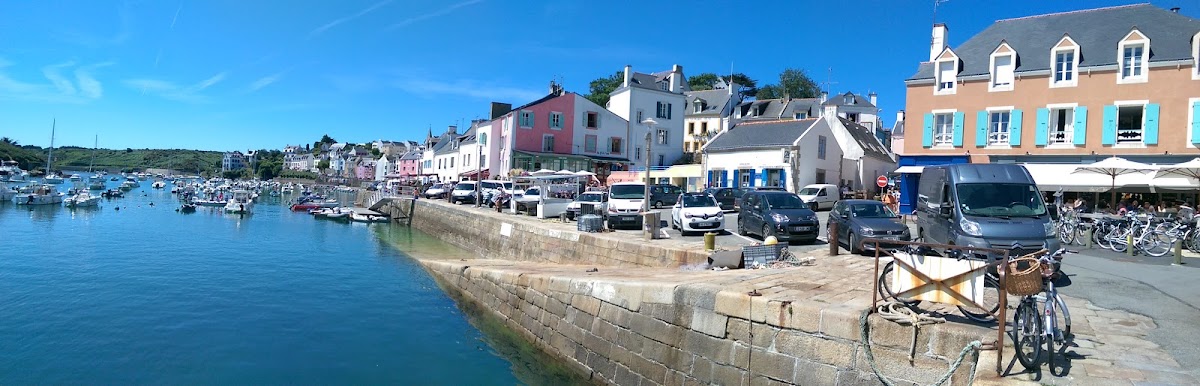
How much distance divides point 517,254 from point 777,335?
17.8 meters

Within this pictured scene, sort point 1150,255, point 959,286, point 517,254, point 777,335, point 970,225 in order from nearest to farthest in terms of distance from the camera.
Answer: point 959,286
point 777,335
point 970,225
point 1150,255
point 517,254

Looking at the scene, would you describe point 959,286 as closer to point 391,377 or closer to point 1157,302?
point 1157,302

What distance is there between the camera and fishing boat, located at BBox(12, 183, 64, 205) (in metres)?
57.3

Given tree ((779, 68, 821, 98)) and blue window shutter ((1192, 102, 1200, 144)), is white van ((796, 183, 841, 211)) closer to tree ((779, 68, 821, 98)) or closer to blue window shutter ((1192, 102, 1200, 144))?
blue window shutter ((1192, 102, 1200, 144))

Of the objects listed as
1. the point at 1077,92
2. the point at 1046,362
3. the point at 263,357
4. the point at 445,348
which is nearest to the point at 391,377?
the point at 445,348

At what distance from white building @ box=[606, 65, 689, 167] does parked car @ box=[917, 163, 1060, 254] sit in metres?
45.3

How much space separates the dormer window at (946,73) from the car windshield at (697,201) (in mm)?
16189

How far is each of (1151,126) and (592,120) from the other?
39309 millimetres

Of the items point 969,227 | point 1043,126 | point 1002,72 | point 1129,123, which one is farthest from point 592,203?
point 1129,123

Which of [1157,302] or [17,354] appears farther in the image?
[17,354]

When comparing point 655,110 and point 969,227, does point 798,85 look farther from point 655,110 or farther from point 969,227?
point 969,227

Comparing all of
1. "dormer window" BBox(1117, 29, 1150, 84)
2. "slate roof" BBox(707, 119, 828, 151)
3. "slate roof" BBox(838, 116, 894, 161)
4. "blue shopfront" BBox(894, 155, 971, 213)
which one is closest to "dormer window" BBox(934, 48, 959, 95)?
"blue shopfront" BBox(894, 155, 971, 213)

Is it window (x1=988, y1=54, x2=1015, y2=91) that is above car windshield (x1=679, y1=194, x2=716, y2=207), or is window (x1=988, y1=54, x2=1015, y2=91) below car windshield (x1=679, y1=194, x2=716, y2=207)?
above

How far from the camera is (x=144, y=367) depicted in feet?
38.9
